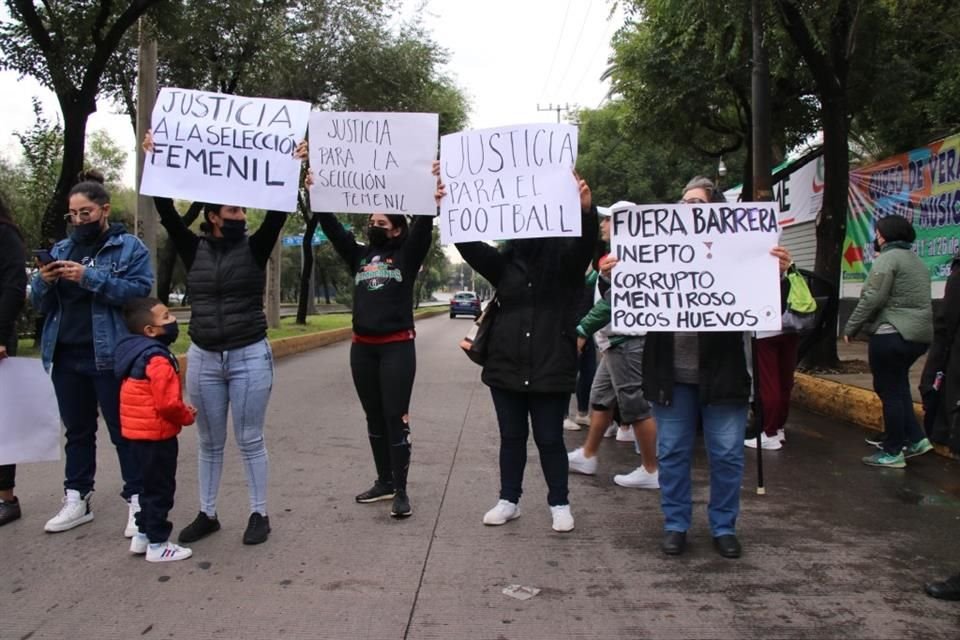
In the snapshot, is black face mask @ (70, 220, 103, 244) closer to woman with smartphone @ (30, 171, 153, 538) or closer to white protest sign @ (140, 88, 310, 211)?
woman with smartphone @ (30, 171, 153, 538)

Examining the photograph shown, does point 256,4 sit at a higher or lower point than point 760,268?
higher

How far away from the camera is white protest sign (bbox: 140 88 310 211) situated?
3967mm

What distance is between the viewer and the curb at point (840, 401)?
724 cm

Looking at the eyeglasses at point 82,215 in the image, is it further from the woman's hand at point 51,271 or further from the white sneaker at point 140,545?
the white sneaker at point 140,545

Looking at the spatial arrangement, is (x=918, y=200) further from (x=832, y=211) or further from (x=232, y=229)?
(x=232, y=229)

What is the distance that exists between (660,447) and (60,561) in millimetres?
3080

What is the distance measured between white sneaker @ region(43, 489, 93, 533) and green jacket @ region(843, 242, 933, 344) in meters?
5.25

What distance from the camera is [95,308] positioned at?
396 centimetres

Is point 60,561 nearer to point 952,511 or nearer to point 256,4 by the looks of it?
point 952,511

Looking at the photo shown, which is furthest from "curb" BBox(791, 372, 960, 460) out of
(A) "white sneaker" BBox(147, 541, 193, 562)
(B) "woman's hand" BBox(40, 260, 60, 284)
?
(B) "woman's hand" BBox(40, 260, 60, 284)

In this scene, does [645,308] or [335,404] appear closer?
[645,308]

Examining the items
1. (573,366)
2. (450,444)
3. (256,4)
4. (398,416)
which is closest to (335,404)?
(450,444)

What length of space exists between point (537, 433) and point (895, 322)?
120 inches

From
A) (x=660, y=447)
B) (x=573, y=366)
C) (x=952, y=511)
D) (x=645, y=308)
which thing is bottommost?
(x=952, y=511)
